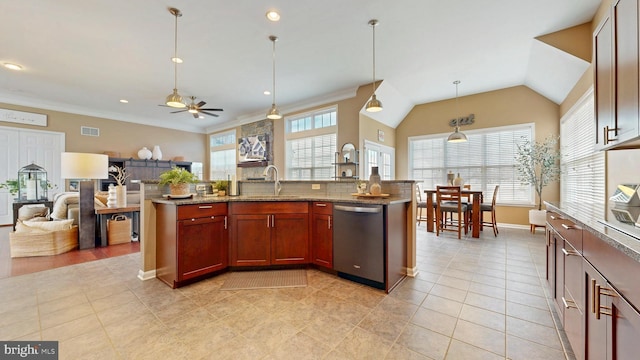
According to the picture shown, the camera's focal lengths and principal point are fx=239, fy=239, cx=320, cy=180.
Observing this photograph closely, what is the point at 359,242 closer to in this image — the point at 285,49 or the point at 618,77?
the point at 618,77

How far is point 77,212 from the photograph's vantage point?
414 cm

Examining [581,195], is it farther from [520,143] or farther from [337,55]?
[337,55]

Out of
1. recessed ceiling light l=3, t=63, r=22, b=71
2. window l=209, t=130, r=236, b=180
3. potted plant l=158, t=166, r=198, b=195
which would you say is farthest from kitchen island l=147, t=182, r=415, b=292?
window l=209, t=130, r=236, b=180

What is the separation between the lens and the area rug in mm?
2549

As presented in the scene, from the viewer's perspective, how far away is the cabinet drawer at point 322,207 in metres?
2.81

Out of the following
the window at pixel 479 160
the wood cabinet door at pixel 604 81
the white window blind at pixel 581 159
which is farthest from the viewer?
the window at pixel 479 160

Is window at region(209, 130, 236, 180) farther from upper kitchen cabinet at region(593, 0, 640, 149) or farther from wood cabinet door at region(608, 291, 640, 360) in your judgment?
wood cabinet door at region(608, 291, 640, 360)

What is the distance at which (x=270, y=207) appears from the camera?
2891 millimetres

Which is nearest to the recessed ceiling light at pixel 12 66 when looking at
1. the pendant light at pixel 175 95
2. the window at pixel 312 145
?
the pendant light at pixel 175 95

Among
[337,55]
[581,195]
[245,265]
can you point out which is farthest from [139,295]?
[581,195]

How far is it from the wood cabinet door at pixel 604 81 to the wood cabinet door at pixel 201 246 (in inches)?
136

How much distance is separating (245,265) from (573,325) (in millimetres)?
2824

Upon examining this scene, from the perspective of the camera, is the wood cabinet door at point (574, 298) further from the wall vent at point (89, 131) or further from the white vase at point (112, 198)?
the wall vent at point (89, 131)

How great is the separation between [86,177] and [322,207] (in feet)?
11.9
